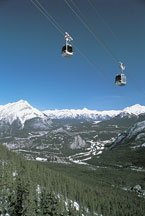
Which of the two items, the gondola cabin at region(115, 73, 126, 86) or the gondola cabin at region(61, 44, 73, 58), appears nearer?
the gondola cabin at region(61, 44, 73, 58)

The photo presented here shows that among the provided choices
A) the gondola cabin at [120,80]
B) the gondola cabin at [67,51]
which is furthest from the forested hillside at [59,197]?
the gondola cabin at [67,51]

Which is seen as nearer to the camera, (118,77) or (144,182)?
(118,77)

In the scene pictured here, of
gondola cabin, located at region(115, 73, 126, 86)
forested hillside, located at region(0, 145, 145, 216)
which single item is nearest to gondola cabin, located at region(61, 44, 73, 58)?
gondola cabin, located at region(115, 73, 126, 86)

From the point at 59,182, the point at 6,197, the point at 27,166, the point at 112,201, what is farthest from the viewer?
the point at 27,166

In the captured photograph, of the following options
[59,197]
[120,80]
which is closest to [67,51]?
[120,80]

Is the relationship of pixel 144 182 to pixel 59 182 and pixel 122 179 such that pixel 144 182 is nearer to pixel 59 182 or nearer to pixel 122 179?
pixel 122 179

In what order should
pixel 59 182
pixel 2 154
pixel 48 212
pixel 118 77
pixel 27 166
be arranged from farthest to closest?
pixel 2 154
pixel 27 166
pixel 59 182
pixel 48 212
pixel 118 77

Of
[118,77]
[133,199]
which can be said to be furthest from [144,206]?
[118,77]

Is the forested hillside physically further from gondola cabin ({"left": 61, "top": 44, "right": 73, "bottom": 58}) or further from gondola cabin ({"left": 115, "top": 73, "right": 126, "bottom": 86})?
gondola cabin ({"left": 61, "top": 44, "right": 73, "bottom": 58})
